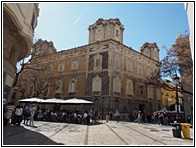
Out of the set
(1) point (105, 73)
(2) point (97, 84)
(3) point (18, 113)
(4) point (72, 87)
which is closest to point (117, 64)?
(1) point (105, 73)

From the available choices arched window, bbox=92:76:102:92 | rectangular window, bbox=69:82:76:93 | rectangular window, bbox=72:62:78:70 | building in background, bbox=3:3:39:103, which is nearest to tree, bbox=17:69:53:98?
rectangular window, bbox=69:82:76:93

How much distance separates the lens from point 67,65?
31.2 metres

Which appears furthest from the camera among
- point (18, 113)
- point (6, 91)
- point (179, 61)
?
point (179, 61)

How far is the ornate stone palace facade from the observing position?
25.6 meters

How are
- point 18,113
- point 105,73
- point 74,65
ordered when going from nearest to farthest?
point 18,113 < point 105,73 < point 74,65

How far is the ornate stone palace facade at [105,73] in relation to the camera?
25578 millimetres

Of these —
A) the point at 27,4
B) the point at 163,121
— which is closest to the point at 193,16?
the point at 27,4

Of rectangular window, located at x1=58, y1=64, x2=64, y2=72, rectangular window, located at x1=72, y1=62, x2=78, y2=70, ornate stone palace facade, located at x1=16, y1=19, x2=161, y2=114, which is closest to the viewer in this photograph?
ornate stone palace facade, located at x1=16, y1=19, x2=161, y2=114

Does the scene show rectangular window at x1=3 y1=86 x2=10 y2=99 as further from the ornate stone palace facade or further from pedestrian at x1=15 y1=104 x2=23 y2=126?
the ornate stone palace facade

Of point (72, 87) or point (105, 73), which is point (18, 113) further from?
point (72, 87)

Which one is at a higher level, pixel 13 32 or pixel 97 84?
pixel 13 32

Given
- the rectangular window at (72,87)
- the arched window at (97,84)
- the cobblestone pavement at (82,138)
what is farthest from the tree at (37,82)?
the cobblestone pavement at (82,138)

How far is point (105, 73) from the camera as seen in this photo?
84.9ft

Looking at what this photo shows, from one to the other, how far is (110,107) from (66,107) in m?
8.08
